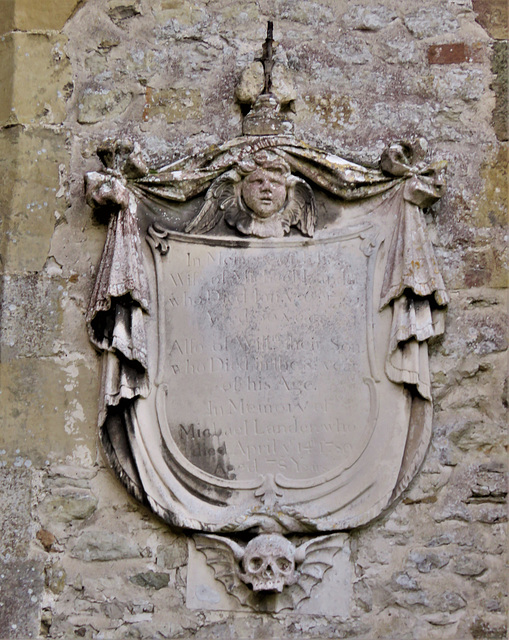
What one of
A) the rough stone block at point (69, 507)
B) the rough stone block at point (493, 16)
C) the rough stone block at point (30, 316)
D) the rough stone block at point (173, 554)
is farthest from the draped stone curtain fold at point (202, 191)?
the rough stone block at point (493, 16)

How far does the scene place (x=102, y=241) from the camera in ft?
18.1

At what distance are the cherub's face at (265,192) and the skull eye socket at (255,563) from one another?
60.5 inches

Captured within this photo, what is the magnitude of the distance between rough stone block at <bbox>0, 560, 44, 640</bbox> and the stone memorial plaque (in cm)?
59

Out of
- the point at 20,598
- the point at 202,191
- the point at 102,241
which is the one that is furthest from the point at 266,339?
the point at 20,598

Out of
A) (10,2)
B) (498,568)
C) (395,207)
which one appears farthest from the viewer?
(10,2)

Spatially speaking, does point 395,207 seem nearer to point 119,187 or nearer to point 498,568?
point 119,187

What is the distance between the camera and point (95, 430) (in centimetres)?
529

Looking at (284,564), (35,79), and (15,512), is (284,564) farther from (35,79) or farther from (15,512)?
(35,79)

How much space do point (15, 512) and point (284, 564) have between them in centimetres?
123

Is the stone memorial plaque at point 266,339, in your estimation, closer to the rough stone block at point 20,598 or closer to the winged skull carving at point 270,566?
the winged skull carving at point 270,566

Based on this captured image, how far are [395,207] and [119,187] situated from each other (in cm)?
126

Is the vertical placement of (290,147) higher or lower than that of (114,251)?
higher

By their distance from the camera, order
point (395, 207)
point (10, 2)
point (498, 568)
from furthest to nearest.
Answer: point (10, 2), point (395, 207), point (498, 568)

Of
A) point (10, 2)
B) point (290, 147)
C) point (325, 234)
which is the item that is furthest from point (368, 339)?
point (10, 2)
